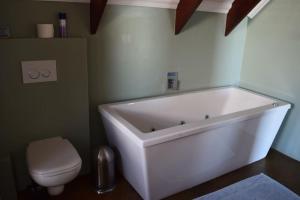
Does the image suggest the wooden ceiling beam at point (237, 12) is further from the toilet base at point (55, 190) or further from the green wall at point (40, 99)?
the toilet base at point (55, 190)

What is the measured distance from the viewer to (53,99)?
2.18 m

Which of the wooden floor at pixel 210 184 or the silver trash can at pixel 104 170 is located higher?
the silver trash can at pixel 104 170

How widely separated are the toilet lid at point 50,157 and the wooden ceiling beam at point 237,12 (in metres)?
2.33

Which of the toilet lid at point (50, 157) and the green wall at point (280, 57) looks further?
the green wall at point (280, 57)

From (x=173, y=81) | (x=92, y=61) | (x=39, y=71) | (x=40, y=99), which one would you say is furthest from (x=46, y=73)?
(x=173, y=81)

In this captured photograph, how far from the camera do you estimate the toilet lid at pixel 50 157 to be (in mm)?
1789

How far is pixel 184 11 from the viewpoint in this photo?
2588mm

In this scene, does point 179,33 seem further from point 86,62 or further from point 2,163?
point 2,163

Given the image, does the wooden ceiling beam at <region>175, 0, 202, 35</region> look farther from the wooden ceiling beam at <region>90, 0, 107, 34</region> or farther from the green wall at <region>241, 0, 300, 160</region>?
the green wall at <region>241, 0, 300, 160</region>

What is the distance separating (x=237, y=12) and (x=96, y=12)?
5.59ft

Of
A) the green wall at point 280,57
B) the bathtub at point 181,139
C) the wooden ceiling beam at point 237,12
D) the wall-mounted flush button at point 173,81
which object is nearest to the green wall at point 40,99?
the bathtub at point 181,139

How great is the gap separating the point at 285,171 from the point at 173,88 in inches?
58.4

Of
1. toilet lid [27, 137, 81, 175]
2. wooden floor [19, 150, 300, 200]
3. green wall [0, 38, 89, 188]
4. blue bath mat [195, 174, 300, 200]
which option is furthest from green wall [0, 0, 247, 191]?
blue bath mat [195, 174, 300, 200]

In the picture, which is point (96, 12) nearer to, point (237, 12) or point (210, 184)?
point (237, 12)
